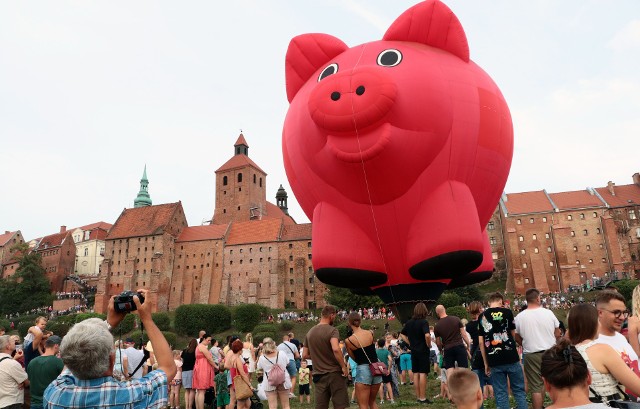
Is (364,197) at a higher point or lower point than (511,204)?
lower

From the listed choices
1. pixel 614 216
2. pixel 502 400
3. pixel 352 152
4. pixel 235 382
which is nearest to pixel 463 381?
pixel 502 400

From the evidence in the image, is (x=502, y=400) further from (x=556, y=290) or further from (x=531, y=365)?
(x=556, y=290)

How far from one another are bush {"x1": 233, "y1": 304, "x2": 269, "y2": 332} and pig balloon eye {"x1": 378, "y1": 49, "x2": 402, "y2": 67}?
40668 millimetres

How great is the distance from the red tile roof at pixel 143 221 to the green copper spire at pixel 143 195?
70.1ft

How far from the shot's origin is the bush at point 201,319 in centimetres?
4700

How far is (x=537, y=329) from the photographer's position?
20.2 feet

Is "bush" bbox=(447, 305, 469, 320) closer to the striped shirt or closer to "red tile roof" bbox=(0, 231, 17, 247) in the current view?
the striped shirt

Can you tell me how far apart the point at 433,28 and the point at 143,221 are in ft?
213

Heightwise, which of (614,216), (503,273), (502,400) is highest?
(614,216)

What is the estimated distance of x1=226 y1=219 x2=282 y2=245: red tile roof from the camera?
64000 mm

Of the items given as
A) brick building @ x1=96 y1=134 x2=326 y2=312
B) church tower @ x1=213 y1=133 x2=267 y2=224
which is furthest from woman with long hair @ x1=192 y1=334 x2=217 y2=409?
church tower @ x1=213 y1=133 x2=267 y2=224

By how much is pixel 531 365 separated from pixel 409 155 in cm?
461

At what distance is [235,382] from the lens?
799cm

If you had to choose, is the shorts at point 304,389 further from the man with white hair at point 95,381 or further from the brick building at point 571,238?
the brick building at point 571,238
